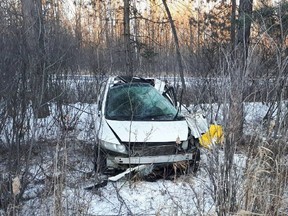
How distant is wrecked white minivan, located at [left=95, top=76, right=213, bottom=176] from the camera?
5113 mm

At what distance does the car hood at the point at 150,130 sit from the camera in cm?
517

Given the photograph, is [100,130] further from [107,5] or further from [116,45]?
[107,5]

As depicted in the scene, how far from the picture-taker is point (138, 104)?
20.2 ft

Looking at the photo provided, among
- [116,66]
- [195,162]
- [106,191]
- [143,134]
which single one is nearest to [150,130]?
[143,134]

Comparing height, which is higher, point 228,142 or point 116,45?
point 116,45

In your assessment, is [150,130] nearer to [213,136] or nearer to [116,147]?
[116,147]

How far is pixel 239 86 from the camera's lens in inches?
127

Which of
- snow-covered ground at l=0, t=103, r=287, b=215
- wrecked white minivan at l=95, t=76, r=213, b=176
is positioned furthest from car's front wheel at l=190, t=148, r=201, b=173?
snow-covered ground at l=0, t=103, r=287, b=215

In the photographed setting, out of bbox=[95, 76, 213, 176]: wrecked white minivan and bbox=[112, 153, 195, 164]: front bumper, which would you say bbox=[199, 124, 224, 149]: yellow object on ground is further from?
bbox=[112, 153, 195, 164]: front bumper

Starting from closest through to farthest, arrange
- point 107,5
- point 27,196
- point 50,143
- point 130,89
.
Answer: point 27,196
point 50,143
point 130,89
point 107,5

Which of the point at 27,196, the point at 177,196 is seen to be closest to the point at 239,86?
the point at 177,196

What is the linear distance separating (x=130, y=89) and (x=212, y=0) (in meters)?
10.8

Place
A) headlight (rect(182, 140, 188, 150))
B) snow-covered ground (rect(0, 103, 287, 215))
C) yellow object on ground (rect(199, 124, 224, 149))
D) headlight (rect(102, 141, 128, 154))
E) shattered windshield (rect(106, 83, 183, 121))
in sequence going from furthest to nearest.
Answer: shattered windshield (rect(106, 83, 183, 121)) → headlight (rect(182, 140, 188, 150)) → headlight (rect(102, 141, 128, 154)) → snow-covered ground (rect(0, 103, 287, 215)) → yellow object on ground (rect(199, 124, 224, 149))

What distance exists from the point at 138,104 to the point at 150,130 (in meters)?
0.96
